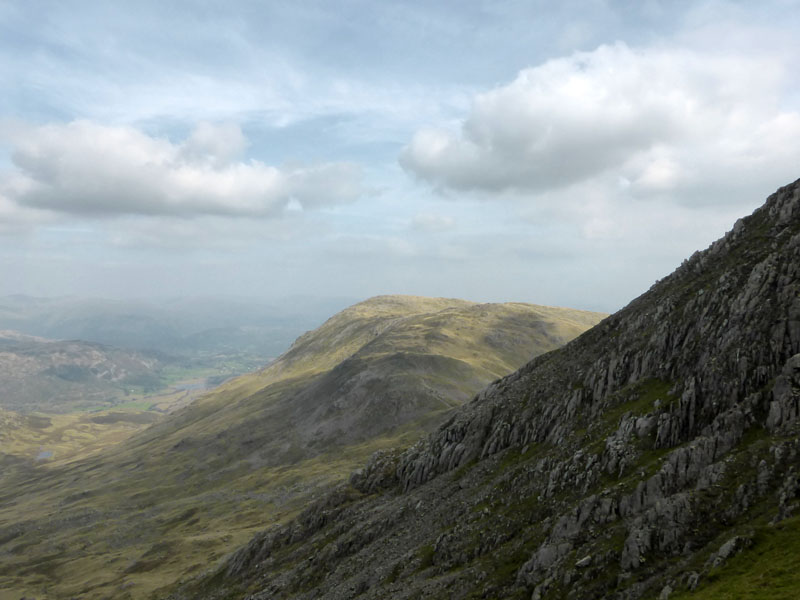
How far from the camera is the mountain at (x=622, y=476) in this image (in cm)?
3407

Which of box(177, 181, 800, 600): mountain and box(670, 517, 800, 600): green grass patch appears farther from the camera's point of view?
box(177, 181, 800, 600): mountain

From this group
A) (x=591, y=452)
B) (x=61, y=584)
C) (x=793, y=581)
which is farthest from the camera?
(x=61, y=584)

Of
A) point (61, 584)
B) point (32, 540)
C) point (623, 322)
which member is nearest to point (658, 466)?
point (623, 322)

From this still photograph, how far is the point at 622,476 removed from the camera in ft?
153

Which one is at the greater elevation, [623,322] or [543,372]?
[623,322]

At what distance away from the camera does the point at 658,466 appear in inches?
1709

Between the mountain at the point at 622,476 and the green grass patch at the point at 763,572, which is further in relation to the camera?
the mountain at the point at 622,476

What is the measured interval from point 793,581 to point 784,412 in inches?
652

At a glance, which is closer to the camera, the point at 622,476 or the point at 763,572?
the point at 763,572

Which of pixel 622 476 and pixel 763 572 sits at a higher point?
pixel 763 572

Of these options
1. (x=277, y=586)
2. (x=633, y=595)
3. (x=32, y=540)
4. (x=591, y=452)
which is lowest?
(x=32, y=540)

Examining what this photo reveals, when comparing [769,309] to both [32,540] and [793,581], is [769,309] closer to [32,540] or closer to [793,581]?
[793,581]

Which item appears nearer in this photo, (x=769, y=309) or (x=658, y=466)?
(x=658, y=466)

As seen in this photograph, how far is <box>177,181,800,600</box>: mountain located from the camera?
34.1 metres
